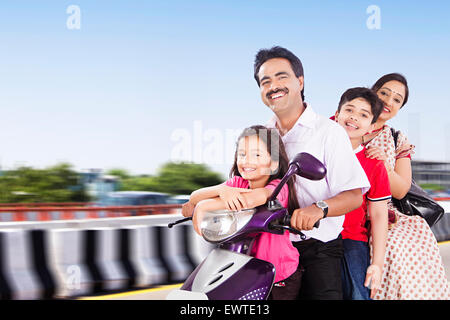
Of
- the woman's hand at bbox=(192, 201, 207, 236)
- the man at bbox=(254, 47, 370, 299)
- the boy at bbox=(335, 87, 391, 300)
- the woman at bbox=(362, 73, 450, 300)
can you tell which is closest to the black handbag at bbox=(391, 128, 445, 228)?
the woman at bbox=(362, 73, 450, 300)

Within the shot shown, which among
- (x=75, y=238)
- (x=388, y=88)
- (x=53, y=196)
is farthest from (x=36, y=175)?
(x=388, y=88)

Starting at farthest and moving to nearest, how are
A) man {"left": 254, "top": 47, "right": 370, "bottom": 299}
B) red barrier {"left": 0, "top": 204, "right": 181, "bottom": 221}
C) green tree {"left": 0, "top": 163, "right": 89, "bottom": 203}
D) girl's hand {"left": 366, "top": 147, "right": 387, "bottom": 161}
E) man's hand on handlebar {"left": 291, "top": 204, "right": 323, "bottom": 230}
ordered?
green tree {"left": 0, "top": 163, "right": 89, "bottom": 203}, red barrier {"left": 0, "top": 204, "right": 181, "bottom": 221}, girl's hand {"left": 366, "top": 147, "right": 387, "bottom": 161}, man {"left": 254, "top": 47, "right": 370, "bottom": 299}, man's hand on handlebar {"left": 291, "top": 204, "right": 323, "bottom": 230}

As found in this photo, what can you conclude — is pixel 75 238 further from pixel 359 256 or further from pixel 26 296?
pixel 359 256

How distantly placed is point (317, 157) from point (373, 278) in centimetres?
53

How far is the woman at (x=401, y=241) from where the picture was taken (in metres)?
2.42

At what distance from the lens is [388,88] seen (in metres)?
2.73

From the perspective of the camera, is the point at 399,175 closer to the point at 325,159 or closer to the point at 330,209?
the point at 325,159

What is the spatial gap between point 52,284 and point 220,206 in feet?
13.1

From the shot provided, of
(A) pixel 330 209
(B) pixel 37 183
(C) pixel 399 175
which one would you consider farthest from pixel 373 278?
(B) pixel 37 183

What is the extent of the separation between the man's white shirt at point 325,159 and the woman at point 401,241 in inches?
11.8

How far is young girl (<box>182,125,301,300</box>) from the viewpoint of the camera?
1985 mm

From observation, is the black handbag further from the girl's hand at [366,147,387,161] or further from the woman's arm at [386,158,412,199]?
the girl's hand at [366,147,387,161]

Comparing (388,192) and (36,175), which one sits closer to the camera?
(388,192)
